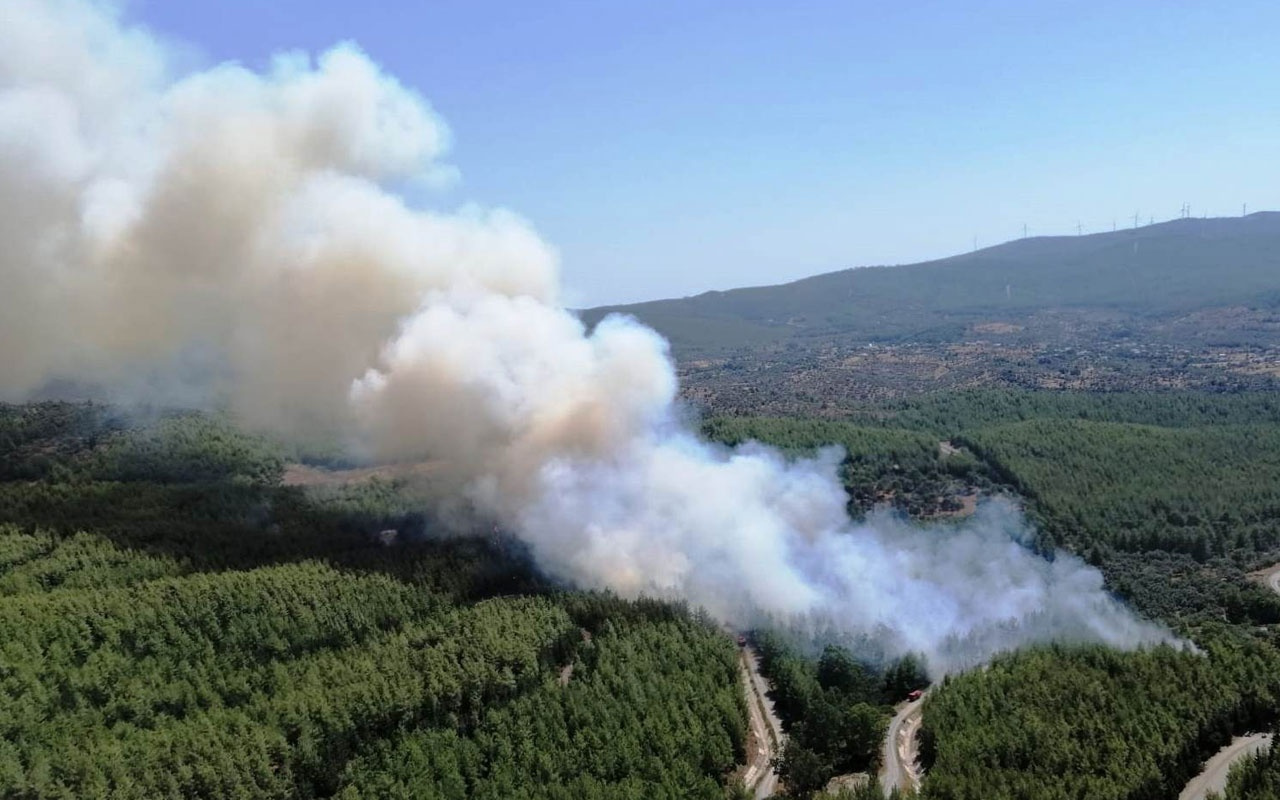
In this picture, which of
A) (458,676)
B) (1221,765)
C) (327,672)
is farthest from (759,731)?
(327,672)

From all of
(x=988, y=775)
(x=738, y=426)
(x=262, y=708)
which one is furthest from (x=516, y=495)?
(x=738, y=426)

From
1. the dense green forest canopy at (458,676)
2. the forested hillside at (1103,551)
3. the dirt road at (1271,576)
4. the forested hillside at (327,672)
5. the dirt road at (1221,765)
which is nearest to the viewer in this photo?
the dirt road at (1221,765)

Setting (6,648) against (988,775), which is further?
(6,648)

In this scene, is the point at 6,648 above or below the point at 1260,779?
above

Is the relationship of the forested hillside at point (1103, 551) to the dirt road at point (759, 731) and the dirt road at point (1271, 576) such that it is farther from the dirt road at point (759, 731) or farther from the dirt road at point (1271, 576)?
the dirt road at point (759, 731)

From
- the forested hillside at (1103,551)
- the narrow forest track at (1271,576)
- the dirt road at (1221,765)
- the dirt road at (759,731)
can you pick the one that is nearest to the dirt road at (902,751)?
the forested hillside at (1103,551)

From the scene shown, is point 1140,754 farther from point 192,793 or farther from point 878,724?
point 192,793
